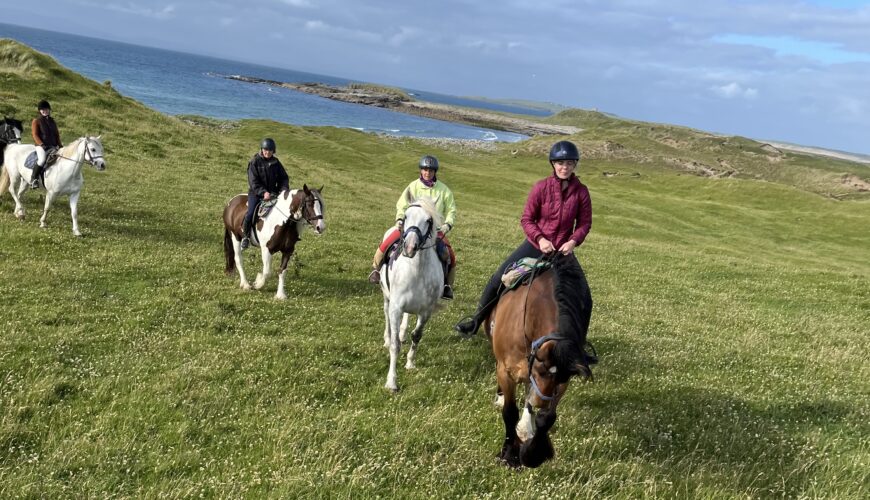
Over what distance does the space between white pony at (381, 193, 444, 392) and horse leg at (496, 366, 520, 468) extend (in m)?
2.72

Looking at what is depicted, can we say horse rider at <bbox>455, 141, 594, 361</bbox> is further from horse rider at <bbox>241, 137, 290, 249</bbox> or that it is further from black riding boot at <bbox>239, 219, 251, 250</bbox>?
black riding boot at <bbox>239, 219, 251, 250</bbox>

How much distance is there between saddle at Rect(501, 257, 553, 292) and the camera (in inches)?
287

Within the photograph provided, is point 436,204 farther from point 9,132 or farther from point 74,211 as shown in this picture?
point 9,132

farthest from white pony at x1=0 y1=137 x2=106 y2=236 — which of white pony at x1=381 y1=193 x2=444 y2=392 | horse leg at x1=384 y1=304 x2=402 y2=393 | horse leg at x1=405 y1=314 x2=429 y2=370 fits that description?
horse leg at x1=405 y1=314 x2=429 y2=370

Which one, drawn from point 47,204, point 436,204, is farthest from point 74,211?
point 436,204

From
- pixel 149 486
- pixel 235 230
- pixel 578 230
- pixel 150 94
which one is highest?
pixel 150 94

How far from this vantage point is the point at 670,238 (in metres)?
40.7

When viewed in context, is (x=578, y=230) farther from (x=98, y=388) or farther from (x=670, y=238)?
(x=670, y=238)

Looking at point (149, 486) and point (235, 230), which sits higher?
point (235, 230)

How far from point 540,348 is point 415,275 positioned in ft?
13.7

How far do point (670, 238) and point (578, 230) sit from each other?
1461 inches

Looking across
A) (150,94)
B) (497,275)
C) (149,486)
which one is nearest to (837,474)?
(497,275)

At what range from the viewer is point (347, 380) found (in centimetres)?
899

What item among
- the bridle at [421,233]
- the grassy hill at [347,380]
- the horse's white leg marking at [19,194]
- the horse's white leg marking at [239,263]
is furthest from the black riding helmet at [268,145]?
the horse's white leg marking at [19,194]
